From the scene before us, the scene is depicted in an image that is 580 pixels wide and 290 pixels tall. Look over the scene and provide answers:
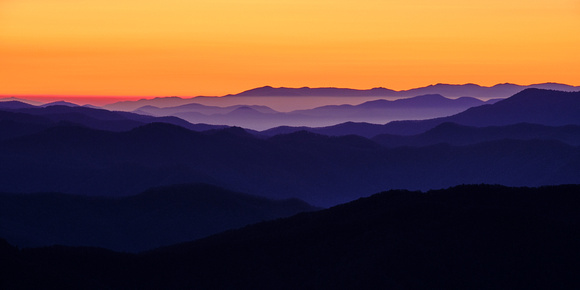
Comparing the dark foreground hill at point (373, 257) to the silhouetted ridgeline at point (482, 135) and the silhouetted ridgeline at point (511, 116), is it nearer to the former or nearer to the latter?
the silhouetted ridgeline at point (482, 135)

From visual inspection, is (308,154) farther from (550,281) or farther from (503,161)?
(550,281)

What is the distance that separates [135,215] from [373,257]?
3219 centimetres

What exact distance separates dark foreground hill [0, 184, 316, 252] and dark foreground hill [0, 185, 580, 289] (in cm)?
2012

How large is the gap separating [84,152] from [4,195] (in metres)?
42.4

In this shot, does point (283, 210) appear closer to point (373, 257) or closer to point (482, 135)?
point (373, 257)

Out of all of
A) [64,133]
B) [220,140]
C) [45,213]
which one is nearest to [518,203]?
[45,213]

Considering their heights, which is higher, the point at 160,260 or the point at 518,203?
the point at 518,203

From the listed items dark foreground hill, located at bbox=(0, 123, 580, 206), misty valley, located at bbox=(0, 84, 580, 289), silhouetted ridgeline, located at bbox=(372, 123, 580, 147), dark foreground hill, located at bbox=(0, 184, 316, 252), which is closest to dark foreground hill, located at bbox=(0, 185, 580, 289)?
misty valley, located at bbox=(0, 84, 580, 289)

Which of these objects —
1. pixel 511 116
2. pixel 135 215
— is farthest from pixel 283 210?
pixel 511 116

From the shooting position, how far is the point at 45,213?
182 feet

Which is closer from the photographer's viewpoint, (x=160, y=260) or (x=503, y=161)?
(x=160, y=260)

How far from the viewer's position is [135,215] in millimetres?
56594

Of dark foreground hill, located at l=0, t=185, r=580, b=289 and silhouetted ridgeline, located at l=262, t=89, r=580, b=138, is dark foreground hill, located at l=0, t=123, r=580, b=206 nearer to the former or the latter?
dark foreground hill, located at l=0, t=185, r=580, b=289

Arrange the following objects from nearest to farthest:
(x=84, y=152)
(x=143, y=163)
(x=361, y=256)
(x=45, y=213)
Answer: (x=361, y=256) < (x=45, y=213) < (x=143, y=163) < (x=84, y=152)
